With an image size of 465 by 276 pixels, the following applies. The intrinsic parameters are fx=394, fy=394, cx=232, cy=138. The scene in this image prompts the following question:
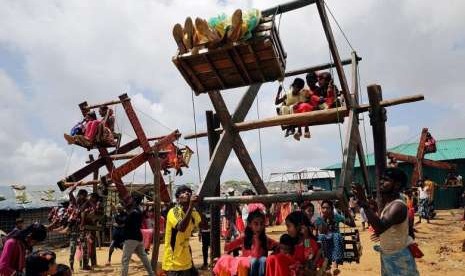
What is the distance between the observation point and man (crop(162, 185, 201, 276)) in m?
5.41

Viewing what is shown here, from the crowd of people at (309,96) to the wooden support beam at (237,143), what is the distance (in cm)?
86

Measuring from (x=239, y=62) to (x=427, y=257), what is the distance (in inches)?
388

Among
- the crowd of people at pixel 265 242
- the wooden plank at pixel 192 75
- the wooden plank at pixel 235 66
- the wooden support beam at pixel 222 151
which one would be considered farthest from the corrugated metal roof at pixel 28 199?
the wooden plank at pixel 235 66

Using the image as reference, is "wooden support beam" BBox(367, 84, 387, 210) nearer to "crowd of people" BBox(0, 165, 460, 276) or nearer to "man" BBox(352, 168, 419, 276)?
"crowd of people" BBox(0, 165, 460, 276)

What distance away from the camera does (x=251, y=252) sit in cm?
501

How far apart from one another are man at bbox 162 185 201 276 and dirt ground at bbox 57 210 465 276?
4.97 m

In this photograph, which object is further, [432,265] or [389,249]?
[432,265]

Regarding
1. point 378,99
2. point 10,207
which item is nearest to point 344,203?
point 378,99

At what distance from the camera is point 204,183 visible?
567 centimetres

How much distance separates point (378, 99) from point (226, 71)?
2.07 m

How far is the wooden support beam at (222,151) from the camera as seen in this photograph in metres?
5.71

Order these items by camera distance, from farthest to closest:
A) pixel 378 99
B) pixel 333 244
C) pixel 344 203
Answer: pixel 333 244 → pixel 378 99 → pixel 344 203

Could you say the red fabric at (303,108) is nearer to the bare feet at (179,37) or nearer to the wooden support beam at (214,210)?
the wooden support beam at (214,210)

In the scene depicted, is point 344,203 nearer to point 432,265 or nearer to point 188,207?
point 188,207
